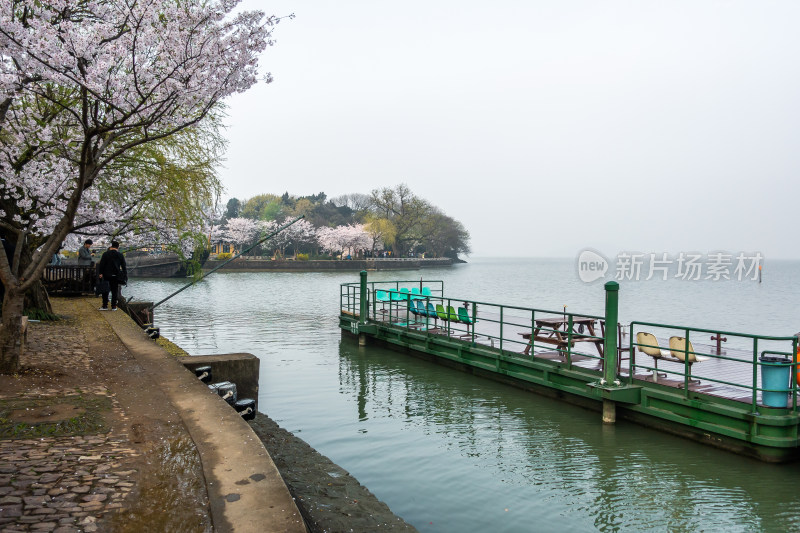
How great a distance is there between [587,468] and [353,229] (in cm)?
9435

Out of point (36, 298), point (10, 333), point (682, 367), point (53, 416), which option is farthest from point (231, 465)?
point (36, 298)

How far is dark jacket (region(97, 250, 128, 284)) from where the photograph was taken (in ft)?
50.8

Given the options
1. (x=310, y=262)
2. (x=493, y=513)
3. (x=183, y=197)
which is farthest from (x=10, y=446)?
(x=310, y=262)

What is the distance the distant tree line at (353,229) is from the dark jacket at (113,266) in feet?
248

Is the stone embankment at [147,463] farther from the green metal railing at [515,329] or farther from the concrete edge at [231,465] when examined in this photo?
the green metal railing at [515,329]

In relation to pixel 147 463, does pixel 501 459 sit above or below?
below

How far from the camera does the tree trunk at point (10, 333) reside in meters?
7.96

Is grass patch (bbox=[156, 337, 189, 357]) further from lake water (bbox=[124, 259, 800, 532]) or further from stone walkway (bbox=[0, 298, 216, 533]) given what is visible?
stone walkway (bbox=[0, 298, 216, 533])

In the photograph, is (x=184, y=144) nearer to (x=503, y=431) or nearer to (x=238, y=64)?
(x=238, y=64)

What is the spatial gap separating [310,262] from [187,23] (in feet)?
257

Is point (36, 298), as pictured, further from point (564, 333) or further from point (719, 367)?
point (719, 367)

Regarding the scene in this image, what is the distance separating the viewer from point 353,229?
10150 cm

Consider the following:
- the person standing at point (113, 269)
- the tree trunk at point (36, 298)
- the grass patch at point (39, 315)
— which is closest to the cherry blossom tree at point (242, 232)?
the person standing at point (113, 269)

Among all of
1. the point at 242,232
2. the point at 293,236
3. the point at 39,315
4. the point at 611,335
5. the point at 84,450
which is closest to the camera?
the point at 84,450
